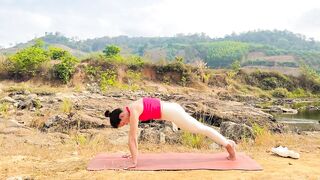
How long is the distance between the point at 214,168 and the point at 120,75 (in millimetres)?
31923

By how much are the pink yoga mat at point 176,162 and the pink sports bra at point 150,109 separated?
0.70 meters

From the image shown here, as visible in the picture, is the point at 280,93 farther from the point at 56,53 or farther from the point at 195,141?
the point at 195,141

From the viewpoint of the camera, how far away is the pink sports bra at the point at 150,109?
6527 millimetres

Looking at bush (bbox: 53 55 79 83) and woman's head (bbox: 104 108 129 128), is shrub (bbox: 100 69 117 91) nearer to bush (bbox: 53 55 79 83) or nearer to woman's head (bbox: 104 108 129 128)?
bush (bbox: 53 55 79 83)

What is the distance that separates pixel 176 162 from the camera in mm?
6648

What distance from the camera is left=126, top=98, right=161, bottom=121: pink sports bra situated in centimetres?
653

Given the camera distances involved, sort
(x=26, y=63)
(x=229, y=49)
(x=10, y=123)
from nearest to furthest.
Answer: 1. (x=10, y=123)
2. (x=26, y=63)
3. (x=229, y=49)

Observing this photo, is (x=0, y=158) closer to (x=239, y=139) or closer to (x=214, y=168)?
(x=214, y=168)

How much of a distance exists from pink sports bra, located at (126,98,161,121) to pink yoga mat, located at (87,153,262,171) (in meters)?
0.70

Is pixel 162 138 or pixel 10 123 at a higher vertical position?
pixel 162 138

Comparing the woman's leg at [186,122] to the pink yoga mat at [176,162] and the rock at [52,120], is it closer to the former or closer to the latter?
the pink yoga mat at [176,162]

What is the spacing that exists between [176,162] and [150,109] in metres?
0.90

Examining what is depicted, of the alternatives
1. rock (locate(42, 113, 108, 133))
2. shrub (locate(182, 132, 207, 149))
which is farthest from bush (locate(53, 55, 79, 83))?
shrub (locate(182, 132, 207, 149))

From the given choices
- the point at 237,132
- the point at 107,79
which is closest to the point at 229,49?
the point at 107,79
